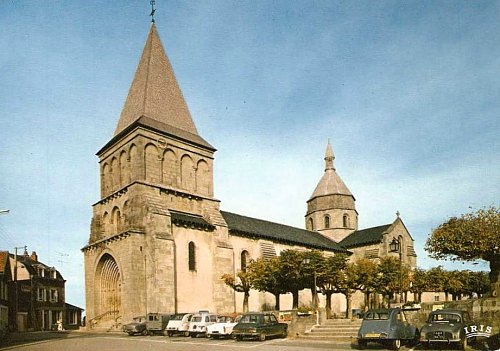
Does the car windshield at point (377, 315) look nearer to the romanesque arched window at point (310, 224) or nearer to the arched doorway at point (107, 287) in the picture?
the arched doorway at point (107, 287)

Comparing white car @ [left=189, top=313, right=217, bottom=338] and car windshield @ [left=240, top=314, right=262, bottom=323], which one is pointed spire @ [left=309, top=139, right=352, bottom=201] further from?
car windshield @ [left=240, top=314, right=262, bottom=323]

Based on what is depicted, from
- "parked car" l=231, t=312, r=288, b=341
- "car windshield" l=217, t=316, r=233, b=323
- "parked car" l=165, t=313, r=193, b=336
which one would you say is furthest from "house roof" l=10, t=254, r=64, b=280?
"parked car" l=231, t=312, r=288, b=341

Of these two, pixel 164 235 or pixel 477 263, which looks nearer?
pixel 477 263

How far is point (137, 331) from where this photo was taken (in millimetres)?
28797

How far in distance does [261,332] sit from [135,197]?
1813cm

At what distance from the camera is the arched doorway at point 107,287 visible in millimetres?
39469

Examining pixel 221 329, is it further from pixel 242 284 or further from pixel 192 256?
pixel 192 256

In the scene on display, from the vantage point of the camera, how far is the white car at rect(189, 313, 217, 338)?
2609 cm

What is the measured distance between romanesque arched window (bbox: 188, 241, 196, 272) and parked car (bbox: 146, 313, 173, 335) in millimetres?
9553

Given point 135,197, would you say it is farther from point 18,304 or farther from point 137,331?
point 18,304

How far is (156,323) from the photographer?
1128 inches

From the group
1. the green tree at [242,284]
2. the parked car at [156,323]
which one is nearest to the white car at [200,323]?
the parked car at [156,323]

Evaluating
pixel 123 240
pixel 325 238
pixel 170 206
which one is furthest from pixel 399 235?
pixel 123 240

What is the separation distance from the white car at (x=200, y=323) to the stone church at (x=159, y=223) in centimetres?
803
